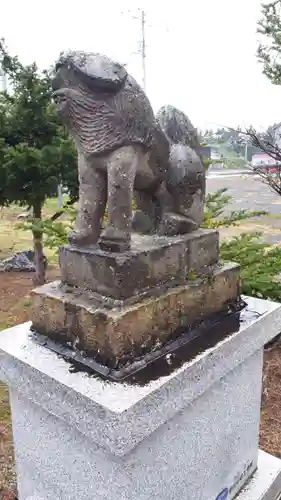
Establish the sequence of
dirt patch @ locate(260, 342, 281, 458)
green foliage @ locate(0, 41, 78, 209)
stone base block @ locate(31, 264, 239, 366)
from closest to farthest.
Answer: stone base block @ locate(31, 264, 239, 366), dirt patch @ locate(260, 342, 281, 458), green foliage @ locate(0, 41, 78, 209)

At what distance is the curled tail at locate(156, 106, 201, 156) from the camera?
1729 mm

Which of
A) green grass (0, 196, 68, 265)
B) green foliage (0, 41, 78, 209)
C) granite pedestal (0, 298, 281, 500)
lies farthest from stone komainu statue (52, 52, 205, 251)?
green grass (0, 196, 68, 265)

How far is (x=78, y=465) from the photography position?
55.6 inches

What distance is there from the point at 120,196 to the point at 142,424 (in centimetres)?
70

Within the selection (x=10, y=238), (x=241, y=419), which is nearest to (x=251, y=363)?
(x=241, y=419)

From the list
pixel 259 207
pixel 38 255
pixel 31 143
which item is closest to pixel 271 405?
pixel 38 255

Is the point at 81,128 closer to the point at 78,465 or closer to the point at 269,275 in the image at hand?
the point at 78,465

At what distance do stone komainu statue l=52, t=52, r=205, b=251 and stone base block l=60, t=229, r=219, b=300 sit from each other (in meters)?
0.05

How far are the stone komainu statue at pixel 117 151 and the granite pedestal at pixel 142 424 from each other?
45cm

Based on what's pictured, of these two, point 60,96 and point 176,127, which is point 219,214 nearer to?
point 176,127

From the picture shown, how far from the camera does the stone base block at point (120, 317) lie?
1351mm

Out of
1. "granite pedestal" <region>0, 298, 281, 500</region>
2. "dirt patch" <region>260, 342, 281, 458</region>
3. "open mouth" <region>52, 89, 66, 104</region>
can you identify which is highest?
"open mouth" <region>52, 89, 66, 104</region>

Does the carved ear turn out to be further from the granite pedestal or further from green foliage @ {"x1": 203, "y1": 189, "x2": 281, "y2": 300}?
green foliage @ {"x1": 203, "y1": 189, "x2": 281, "y2": 300}

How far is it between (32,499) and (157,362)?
2.63 feet
